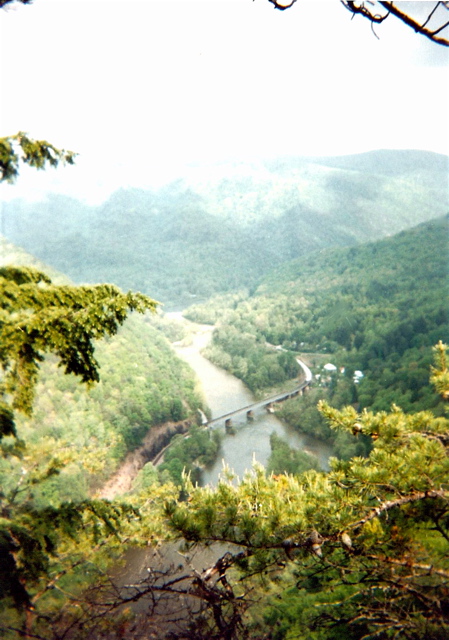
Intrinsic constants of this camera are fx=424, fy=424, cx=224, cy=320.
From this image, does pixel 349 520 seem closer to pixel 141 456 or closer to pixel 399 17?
pixel 399 17

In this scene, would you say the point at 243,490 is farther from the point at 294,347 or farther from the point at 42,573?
the point at 294,347

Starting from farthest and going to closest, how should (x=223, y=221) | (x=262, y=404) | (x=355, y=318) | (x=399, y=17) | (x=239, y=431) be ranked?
(x=223, y=221) < (x=355, y=318) < (x=262, y=404) < (x=239, y=431) < (x=399, y=17)

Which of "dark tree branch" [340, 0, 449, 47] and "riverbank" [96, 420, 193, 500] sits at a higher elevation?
"dark tree branch" [340, 0, 449, 47]

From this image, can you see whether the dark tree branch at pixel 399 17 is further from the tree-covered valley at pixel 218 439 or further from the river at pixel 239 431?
the river at pixel 239 431

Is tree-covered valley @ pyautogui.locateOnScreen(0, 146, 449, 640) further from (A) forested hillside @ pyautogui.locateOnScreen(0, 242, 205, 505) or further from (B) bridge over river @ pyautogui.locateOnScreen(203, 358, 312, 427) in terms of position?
(B) bridge over river @ pyautogui.locateOnScreen(203, 358, 312, 427)

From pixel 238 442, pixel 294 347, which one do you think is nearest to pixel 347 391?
pixel 238 442

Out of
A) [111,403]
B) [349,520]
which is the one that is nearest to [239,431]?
[111,403]

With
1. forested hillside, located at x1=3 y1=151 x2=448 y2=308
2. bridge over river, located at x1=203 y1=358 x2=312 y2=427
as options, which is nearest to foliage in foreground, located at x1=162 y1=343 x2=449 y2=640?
bridge over river, located at x1=203 y1=358 x2=312 y2=427
